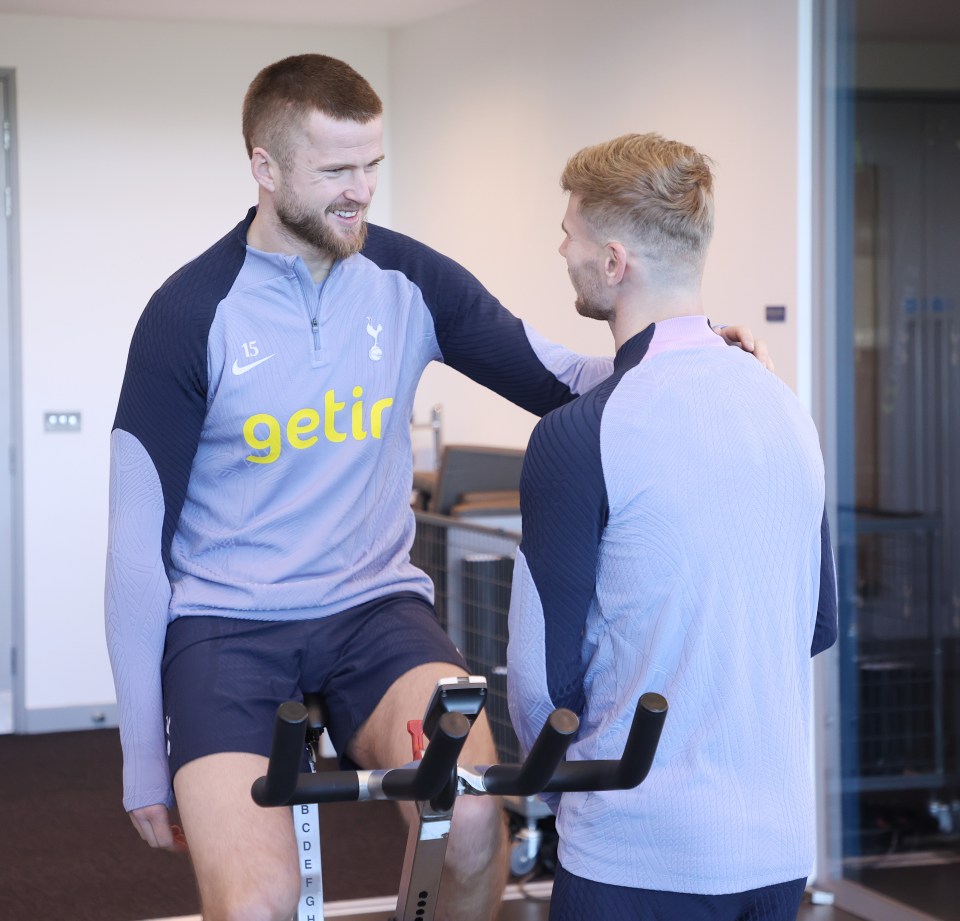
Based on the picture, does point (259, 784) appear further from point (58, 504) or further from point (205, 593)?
point (58, 504)

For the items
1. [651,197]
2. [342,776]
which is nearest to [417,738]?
[342,776]

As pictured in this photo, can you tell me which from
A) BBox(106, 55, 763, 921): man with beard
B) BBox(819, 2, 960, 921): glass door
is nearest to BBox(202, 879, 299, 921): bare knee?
BBox(106, 55, 763, 921): man with beard

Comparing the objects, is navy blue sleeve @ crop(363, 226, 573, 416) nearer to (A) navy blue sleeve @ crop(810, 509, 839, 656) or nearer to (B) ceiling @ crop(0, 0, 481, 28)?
(A) navy blue sleeve @ crop(810, 509, 839, 656)

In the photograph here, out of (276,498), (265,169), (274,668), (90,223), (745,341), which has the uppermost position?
(90,223)

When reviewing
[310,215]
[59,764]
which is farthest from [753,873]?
[59,764]

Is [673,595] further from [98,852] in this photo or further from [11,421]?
[11,421]

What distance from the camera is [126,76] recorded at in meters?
5.60

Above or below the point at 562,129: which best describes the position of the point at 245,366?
below

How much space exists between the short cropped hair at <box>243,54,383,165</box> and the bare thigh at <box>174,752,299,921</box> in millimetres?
867

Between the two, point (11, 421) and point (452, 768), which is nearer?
point (452, 768)

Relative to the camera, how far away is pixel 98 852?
4.09 meters

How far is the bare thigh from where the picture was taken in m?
1.72

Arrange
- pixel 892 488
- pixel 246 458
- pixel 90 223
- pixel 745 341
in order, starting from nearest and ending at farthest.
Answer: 1. pixel 745 341
2. pixel 246 458
3. pixel 892 488
4. pixel 90 223

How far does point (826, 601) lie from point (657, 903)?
1.55ft
